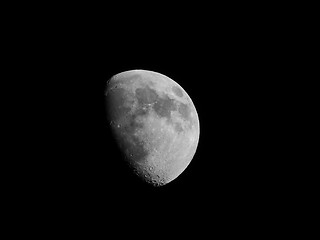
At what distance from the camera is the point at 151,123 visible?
3.96 m

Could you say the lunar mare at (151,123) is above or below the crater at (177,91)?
below

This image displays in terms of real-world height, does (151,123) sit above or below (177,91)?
below

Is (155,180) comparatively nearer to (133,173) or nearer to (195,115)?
(133,173)

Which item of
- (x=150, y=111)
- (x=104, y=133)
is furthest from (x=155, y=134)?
(x=104, y=133)

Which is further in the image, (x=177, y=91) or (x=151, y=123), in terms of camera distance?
(x=177, y=91)

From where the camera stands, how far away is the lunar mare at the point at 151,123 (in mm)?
3938

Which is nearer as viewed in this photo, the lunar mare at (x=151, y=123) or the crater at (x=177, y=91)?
the lunar mare at (x=151, y=123)

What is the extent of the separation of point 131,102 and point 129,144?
0.54 meters

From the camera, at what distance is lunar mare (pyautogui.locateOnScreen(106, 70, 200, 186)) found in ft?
12.9

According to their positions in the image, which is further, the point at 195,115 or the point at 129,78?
the point at 195,115

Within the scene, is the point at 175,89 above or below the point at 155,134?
above

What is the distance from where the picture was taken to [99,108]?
4043 mm

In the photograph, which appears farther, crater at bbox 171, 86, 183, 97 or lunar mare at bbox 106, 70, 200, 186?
crater at bbox 171, 86, 183, 97

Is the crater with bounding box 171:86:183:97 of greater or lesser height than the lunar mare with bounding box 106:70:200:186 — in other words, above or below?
above
